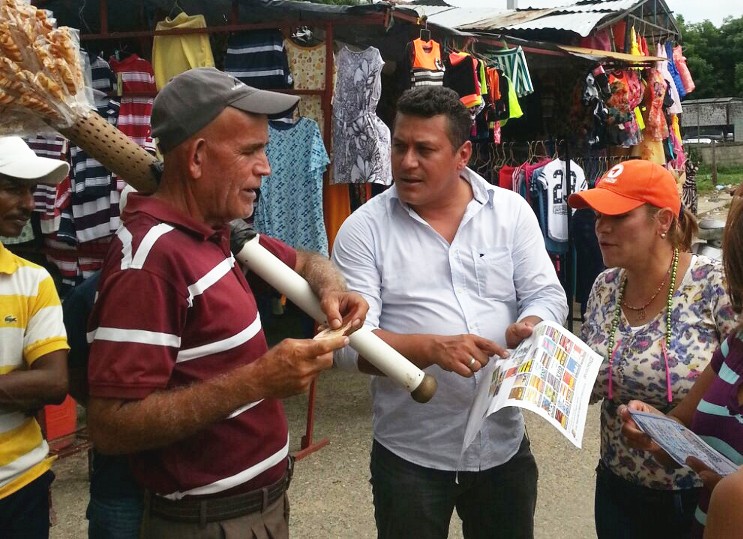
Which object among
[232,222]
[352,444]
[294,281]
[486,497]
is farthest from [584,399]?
[352,444]

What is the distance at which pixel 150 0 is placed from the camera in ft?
17.5

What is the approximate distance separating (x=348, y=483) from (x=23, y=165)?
282cm

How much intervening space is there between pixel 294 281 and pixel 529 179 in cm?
514

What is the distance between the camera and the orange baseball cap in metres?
2.32

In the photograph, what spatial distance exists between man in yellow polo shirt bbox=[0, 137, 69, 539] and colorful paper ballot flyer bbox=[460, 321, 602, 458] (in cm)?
122

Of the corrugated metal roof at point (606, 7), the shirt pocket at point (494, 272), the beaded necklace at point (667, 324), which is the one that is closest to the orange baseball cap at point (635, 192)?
the beaded necklace at point (667, 324)

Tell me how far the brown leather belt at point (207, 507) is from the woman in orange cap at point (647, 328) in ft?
3.96

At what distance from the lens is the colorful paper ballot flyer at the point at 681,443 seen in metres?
1.56

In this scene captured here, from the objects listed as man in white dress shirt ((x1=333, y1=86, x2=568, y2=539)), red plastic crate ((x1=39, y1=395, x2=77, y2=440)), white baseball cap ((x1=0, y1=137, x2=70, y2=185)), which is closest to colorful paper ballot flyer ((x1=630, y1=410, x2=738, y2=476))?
man in white dress shirt ((x1=333, y1=86, x2=568, y2=539))

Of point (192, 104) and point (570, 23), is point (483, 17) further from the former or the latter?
point (192, 104)

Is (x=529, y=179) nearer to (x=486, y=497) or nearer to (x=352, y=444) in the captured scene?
(x=352, y=444)

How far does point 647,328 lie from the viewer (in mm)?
2275

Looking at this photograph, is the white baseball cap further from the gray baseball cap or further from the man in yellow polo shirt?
the gray baseball cap

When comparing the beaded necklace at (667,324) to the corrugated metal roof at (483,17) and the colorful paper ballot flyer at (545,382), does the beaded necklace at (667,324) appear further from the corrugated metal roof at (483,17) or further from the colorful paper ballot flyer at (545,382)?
the corrugated metal roof at (483,17)
